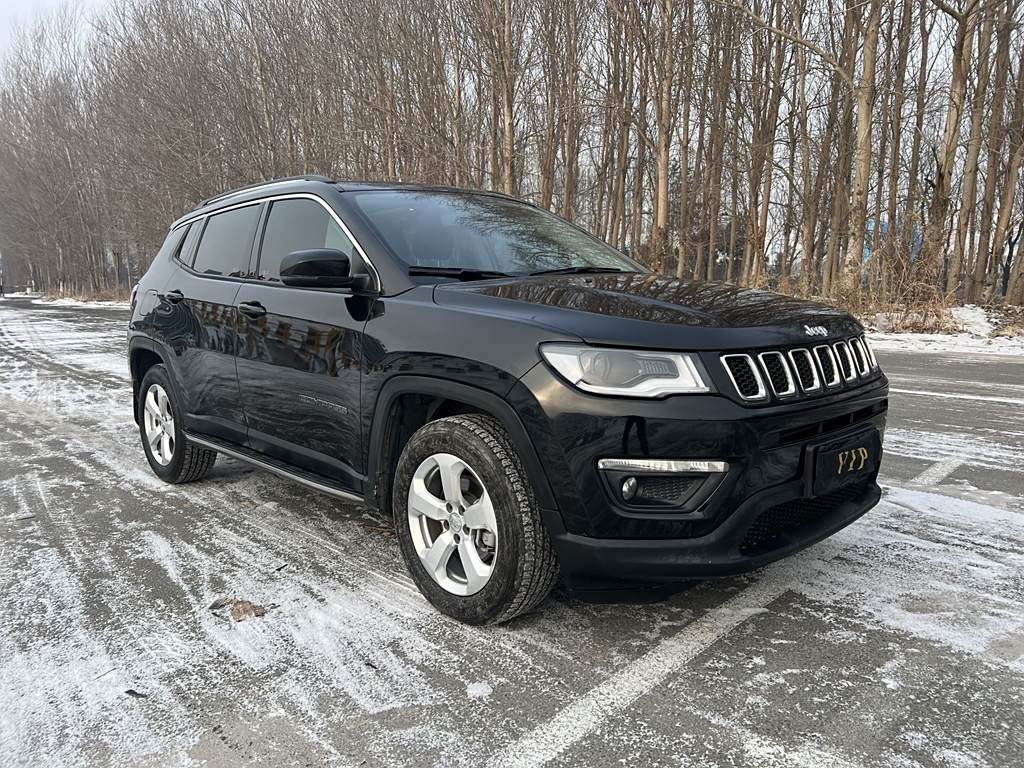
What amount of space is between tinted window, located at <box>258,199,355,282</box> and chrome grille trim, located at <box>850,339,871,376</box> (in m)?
2.13

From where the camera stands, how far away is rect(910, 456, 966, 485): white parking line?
4.20m

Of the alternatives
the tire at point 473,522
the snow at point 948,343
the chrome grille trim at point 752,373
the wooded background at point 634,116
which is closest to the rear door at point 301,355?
the tire at point 473,522

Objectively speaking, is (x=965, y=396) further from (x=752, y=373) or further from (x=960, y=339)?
(x=960, y=339)

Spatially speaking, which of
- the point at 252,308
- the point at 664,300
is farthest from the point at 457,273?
the point at 252,308

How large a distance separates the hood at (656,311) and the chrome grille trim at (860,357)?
0.18ft

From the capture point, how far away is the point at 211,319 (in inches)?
158

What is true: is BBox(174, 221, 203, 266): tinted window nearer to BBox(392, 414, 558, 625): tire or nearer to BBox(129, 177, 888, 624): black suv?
BBox(129, 177, 888, 624): black suv

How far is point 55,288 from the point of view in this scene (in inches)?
2258

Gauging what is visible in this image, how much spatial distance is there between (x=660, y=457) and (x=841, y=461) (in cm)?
77

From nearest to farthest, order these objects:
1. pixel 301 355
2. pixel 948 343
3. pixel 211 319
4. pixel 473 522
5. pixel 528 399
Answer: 1. pixel 528 399
2. pixel 473 522
3. pixel 301 355
4. pixel 211 319
5. pixel 948 343

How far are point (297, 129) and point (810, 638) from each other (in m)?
27.0

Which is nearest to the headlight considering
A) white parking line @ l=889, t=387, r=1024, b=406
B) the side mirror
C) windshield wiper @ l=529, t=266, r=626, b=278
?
windshield wiper @ l=529, t=266, r=626, b=278

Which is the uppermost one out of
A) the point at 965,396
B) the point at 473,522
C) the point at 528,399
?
the point at 528,399

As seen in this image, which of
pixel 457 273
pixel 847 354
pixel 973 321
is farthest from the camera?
pixel 973 321
